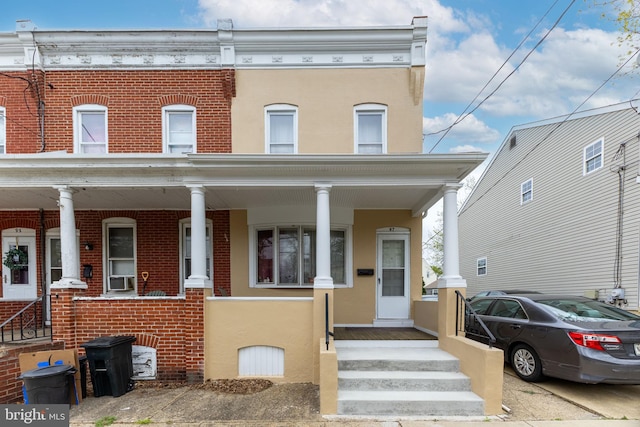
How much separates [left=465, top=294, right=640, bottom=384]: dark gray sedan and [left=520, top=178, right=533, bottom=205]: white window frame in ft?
25.6

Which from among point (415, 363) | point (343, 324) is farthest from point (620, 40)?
point (343, 324)

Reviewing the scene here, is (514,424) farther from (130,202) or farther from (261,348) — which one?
(130,202)

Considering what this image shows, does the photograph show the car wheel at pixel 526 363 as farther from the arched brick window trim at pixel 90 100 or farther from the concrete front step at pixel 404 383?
the arched brick window trim at pixel 90 100

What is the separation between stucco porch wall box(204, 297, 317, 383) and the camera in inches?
222

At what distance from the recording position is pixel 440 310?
Result: 5.87m

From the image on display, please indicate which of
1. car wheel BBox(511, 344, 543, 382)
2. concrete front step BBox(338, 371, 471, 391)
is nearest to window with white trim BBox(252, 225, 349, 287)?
concrete front step BBox(338, 371, 471, 391)

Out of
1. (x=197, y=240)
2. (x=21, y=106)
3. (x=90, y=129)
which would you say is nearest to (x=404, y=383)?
(x=197, y=240)

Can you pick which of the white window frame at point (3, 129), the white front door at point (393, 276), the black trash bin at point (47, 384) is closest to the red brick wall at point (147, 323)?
the black trash bin at point (47, 384)

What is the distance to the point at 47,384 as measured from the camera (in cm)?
458

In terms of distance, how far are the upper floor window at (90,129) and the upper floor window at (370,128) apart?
554cm

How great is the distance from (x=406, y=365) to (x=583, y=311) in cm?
301

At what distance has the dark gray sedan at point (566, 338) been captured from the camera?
4.73 m

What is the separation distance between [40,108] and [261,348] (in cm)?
707

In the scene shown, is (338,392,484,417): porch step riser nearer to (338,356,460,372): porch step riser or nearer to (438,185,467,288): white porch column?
(338,356,460,372): porch step riser
